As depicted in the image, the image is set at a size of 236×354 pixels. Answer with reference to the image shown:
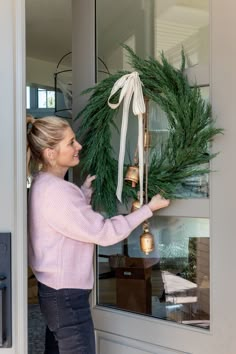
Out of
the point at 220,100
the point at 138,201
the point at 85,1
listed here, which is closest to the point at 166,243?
the point at 138,201

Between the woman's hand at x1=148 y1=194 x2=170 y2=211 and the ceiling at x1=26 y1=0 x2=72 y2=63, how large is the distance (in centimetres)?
156

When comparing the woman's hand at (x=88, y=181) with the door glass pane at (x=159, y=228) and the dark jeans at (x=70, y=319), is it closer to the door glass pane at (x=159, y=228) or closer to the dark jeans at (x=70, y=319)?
the door glass pane at (x=159, y=228)

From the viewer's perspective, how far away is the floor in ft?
7.67

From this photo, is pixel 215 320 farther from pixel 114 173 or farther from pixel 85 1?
pixel 85 1

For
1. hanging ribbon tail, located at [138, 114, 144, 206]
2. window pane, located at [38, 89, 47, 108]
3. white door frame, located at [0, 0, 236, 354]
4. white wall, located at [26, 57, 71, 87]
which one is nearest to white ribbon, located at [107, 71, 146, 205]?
hanging ribbon tail, located at [138, 114, 144, 206]

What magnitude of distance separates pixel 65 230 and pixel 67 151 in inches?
9.6

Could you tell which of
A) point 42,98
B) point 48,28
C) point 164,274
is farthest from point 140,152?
→ point 42,98

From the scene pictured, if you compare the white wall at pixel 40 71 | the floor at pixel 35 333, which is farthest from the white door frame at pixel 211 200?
the white wall at pixel 40 71

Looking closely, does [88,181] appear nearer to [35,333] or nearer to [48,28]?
[35,333]

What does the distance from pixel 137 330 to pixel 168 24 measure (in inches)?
39.7

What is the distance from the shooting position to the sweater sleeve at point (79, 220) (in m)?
1.24

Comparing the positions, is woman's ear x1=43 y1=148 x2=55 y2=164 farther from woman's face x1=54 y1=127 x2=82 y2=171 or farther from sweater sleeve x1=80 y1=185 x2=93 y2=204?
sweater sleeve x1=80 y1=185 x2=93 y2=204

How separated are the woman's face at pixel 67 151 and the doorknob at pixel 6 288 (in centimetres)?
32

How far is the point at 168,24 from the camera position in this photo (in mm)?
1460
